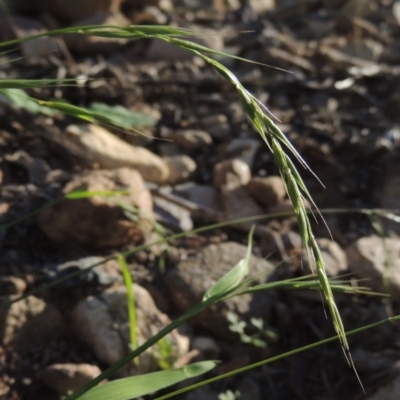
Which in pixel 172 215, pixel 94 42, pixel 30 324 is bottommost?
pixel 30 324

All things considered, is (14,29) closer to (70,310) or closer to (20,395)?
(70,310)

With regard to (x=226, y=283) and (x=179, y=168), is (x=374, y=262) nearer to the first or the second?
(x=179, y=168)

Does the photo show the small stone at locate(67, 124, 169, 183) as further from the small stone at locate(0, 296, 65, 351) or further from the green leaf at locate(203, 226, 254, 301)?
the green leaf at locate(203, 226, 254, 301)

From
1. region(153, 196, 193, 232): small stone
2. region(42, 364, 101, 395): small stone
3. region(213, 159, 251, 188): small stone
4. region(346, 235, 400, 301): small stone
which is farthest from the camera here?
region(213, 159, 251, 188): small stone

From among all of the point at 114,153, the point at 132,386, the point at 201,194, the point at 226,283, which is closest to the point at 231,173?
the point at 201,194

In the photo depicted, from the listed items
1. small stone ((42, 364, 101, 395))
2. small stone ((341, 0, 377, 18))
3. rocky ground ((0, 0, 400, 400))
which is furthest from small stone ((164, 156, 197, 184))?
small stone ((341, 0, 377, 18))

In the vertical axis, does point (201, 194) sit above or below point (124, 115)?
below

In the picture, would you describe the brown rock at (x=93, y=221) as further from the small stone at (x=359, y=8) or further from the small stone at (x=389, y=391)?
A: the small stone at (x=359, y=8)
